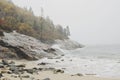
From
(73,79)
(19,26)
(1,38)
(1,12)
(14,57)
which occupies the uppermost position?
(1,12)

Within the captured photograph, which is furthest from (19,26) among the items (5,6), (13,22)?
(5,6)

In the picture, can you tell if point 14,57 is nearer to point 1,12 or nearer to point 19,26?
point 19,26

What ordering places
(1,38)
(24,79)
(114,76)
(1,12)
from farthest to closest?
(1,12), (1,38), (114,76), (24,79)

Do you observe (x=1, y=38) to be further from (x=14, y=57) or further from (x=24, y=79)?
(x=24, y=79)

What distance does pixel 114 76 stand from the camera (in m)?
32.5

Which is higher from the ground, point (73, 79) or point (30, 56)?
point (30, 56)

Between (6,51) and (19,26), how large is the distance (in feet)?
167

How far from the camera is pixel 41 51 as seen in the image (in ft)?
208

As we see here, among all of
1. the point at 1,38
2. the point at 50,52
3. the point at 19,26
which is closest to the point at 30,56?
the point at 1,38

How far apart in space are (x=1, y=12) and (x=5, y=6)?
9.46 m

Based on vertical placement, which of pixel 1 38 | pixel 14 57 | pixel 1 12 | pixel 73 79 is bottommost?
pixel 73 79

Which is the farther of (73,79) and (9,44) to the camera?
(9,44)

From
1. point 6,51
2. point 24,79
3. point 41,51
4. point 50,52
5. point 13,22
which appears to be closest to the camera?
point 24,79

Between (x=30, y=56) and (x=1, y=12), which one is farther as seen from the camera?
(x=1, y=12)
